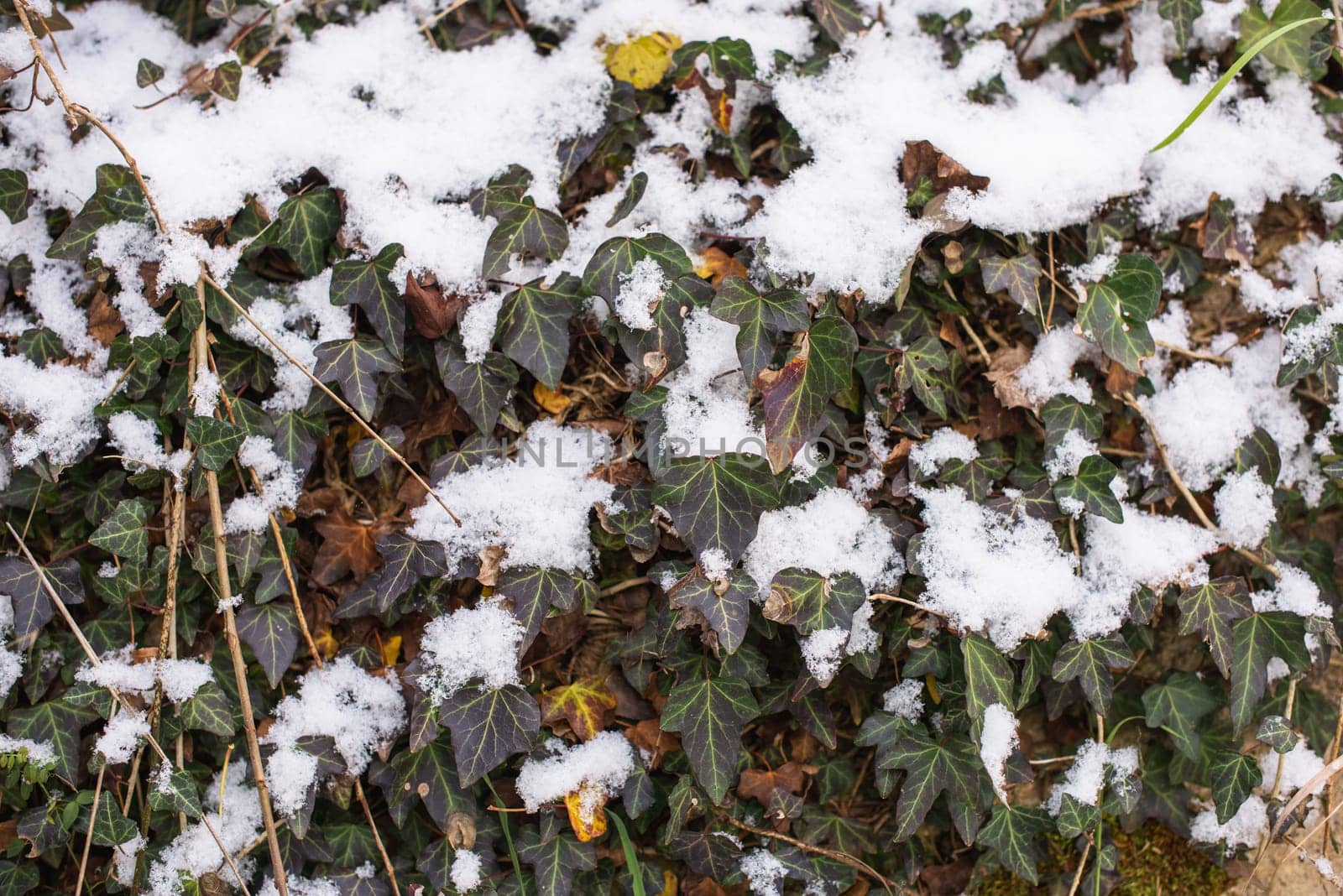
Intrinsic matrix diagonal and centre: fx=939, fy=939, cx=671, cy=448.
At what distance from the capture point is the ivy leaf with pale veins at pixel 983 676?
1542mm

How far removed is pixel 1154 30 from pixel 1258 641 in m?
1.28

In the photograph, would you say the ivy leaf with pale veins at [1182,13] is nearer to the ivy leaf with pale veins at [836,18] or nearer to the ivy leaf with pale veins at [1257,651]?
the ivy leaf with pale veins at [836,18]

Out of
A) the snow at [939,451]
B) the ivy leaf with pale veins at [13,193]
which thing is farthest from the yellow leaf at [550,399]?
the ivy leaf with pale veins at [13,193]

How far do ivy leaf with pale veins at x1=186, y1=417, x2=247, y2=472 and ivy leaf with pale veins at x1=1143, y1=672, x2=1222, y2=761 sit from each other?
169 cm

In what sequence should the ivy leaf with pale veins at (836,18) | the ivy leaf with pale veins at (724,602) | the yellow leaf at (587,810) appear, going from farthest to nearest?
the ivy leaf with pale veins at (836,18) → the yellow leaf at (587,810) → the ivy leaf with pale veins at (724,602)

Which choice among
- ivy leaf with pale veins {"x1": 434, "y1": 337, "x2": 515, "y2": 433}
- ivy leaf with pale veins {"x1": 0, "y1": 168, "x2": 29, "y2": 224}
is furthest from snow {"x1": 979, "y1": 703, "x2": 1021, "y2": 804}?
ivy leaf with pale veins {"x1": 0, "y1": 168, "x2": 29, "y2": 224}

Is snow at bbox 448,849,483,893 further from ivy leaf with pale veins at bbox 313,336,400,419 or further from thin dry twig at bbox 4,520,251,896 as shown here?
ivy leaf with pale veins at bbox 313,336,400,419

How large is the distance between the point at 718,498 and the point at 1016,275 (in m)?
0.69

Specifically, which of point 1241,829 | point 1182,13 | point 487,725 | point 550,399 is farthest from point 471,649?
point 1182,13

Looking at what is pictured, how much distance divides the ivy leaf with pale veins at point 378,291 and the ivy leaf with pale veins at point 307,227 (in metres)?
0.10

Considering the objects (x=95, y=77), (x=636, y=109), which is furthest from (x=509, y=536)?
(x=95, y=77)

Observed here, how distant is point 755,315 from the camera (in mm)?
1557

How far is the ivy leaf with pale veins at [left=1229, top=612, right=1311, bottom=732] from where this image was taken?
65.0 inches

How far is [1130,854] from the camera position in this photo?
1.78 metres
